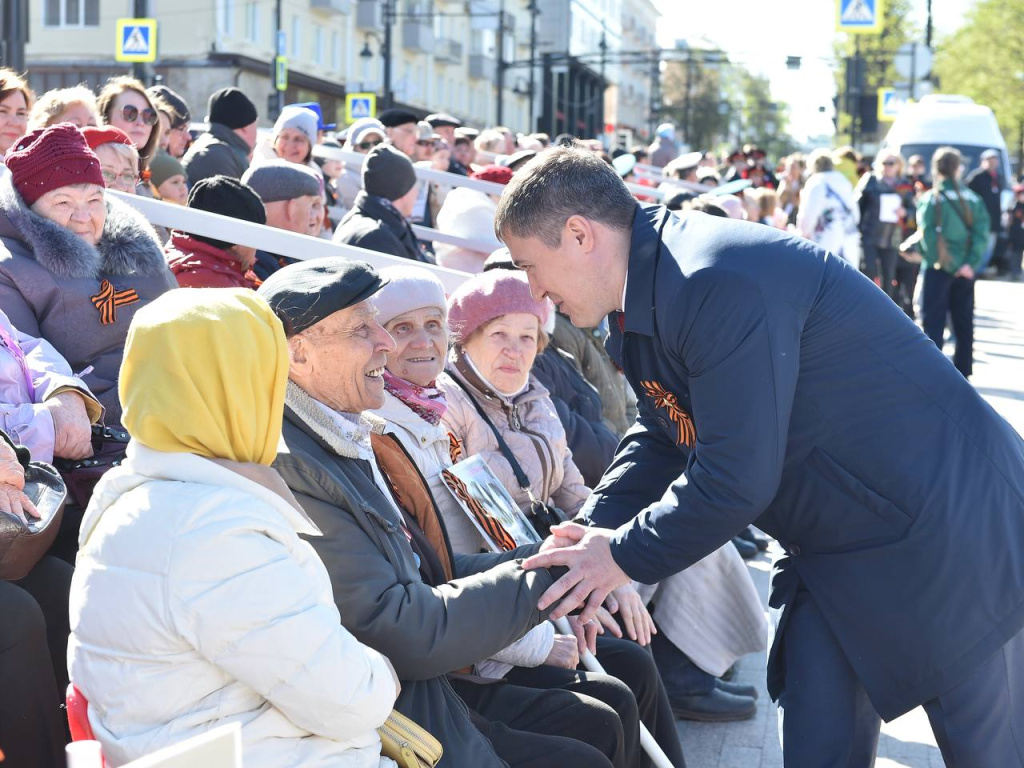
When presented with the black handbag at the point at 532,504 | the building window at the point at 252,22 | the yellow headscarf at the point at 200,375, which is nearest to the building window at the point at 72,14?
the building window at the point at 252,22

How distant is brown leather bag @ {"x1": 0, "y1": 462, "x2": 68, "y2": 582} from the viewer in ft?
9.44

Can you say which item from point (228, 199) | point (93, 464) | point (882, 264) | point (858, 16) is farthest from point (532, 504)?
point (858, 16)

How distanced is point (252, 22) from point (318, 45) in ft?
17.3

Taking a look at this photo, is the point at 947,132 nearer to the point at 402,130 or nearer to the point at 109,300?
the point at 402,130

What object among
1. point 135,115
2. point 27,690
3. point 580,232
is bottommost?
point 27,690

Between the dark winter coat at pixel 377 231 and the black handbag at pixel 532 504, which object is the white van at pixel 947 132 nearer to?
the dark winter coat at pixel 377 231

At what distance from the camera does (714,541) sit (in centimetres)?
292

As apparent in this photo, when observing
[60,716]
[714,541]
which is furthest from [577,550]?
[60,716]

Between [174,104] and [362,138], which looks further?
[362,138]

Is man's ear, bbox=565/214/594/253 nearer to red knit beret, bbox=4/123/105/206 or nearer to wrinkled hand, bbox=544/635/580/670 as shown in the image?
wrinkled hand, bbox=544/635/580/670

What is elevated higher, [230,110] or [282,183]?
[230,110]

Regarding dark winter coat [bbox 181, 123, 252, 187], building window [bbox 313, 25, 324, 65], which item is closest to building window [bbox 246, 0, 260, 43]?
building window [bbox 313, 25, 324, 65]

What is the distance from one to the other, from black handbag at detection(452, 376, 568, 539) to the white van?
1983cm

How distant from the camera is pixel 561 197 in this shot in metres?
2.97
